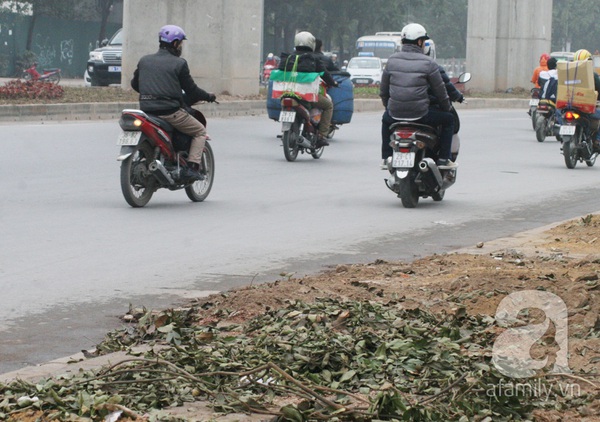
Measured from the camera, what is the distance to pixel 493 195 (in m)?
14.6

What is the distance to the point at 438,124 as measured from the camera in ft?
41.8

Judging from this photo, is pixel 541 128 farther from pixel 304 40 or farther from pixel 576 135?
pixel 304 40

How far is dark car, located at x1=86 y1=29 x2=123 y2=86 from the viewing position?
35625 millimetres

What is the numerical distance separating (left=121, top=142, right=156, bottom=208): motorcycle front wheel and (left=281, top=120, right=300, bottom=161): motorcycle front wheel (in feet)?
18.9

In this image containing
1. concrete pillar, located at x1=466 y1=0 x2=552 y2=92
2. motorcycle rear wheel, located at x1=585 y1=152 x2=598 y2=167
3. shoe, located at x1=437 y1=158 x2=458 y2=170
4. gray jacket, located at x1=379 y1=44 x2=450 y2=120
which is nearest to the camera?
gray jacket, located at x1=379 y1=44 x2=450 y2=120

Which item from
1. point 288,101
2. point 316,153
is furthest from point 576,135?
point 288,101

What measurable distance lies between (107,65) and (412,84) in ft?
81.1

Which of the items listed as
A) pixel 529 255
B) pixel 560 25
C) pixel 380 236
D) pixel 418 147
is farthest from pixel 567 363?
pixel 560 25

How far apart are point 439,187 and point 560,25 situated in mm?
92959

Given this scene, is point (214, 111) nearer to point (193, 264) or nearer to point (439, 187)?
point (439, 187)

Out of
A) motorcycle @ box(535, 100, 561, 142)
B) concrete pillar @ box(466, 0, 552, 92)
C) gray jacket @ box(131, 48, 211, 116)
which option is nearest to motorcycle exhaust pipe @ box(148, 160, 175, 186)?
gray jacket @ box(131, 48, 211, 116)

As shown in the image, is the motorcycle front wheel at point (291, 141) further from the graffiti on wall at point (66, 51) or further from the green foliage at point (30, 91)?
the graffiti on wall at point (66, 51)

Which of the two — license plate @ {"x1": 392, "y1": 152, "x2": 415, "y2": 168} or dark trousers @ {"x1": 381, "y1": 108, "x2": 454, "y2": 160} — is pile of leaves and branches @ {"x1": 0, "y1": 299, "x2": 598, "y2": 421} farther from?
dark trousers @ {"x1": 381, "y1": 108, "x2": 454, "y2": 160}

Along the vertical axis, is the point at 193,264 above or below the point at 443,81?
below
